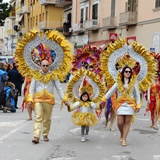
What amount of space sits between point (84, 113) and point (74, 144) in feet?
2.17

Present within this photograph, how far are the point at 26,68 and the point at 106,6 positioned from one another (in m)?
25.3

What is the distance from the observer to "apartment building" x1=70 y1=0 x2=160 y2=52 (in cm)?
2455

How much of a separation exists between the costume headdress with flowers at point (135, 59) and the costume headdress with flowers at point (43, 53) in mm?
926

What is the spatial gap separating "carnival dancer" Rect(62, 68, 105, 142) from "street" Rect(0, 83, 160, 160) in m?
0.45

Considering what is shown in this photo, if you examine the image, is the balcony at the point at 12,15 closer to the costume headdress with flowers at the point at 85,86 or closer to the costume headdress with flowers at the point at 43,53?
the costume headdress with flowers at the point at 43,53

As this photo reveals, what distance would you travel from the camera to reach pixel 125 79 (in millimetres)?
7715

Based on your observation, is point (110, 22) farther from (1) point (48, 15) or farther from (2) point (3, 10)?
(1) point (48, 15)

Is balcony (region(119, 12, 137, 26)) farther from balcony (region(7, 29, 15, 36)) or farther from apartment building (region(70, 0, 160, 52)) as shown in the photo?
balcony (region(7, 29, 15, 36))

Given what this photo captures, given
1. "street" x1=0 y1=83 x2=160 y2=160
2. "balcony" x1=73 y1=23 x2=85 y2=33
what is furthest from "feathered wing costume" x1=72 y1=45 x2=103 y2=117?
"balcony" x1=73 y1=23 x2=85 y2=33

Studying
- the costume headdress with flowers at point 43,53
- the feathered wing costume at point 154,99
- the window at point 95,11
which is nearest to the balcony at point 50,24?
the window at point 95,11

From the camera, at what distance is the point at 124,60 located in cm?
794

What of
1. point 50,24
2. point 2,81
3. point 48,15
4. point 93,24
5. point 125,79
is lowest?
point 2,81

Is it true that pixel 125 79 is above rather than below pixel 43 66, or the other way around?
below

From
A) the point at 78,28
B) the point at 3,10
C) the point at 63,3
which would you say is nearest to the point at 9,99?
the point at 78,28
